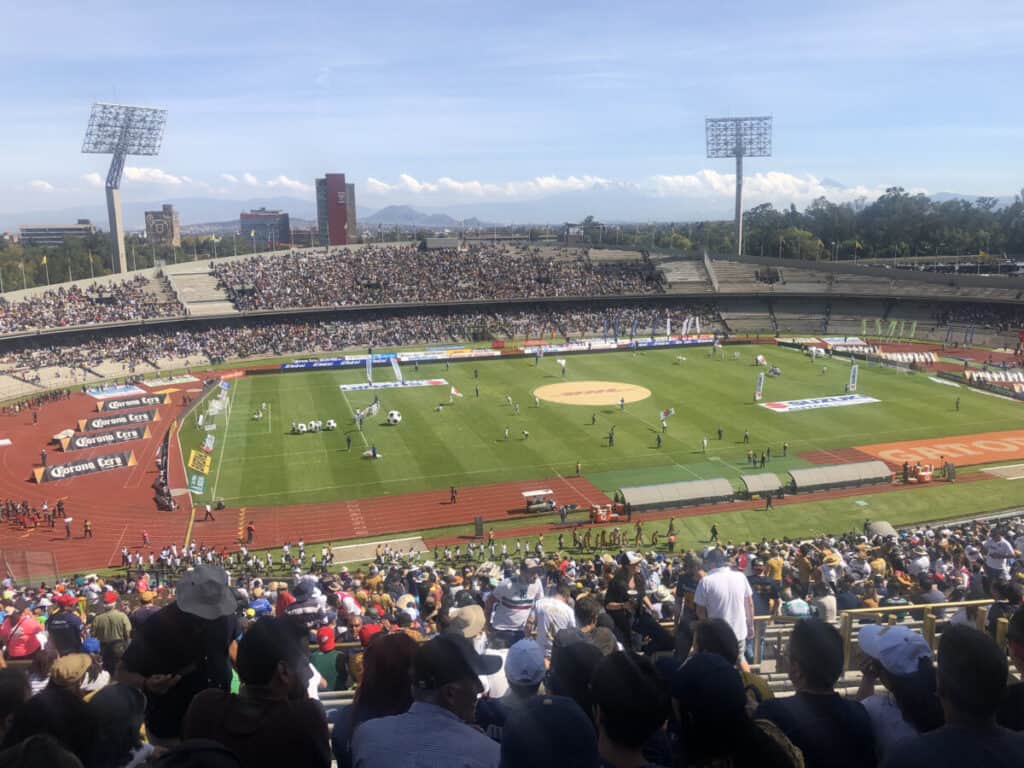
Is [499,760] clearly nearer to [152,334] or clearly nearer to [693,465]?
[693,465]

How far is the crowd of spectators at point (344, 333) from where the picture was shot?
71.6 meters

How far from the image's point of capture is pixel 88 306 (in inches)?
3068

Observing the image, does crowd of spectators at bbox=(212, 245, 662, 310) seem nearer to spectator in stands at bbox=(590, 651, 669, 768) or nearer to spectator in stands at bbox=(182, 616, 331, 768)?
spectator in stands at bbox=(182, 616, 331, 768)

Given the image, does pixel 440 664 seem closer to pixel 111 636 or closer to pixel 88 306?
pixel 111 636

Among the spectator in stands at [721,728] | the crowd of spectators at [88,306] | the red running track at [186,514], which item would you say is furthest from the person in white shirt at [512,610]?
the crowd of spectators at [88,306]

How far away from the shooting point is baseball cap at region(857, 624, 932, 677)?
550 cm

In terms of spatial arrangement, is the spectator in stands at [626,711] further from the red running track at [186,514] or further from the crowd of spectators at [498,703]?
the red running track at [186,514]

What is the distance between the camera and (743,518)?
35406 mm

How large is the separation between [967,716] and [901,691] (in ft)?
3.59

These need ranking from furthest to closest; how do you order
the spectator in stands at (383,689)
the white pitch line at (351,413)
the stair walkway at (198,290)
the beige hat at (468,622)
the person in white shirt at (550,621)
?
the stair walkway at (198,290)
the white pitch line at (351,413)
the person in white shirt at (550,621)
the beige hat at (468,622)
the spectator in stands at (383,689)

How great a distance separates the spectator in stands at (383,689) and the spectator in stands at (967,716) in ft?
9.33

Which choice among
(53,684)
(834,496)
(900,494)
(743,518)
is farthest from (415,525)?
(53,684)

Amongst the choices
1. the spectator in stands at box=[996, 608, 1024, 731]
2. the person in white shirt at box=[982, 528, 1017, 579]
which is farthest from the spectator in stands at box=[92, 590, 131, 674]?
the person in white shirt at box=[982, 528, 1017, 579]

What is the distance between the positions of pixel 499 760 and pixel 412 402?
5382cm
